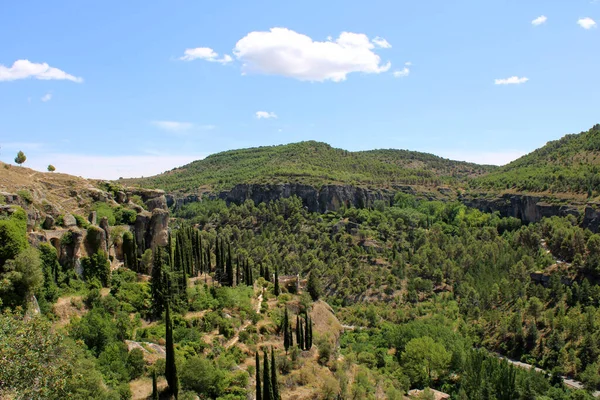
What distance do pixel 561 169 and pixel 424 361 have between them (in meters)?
111

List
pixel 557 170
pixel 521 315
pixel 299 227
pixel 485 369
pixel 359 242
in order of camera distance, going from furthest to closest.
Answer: pixel 557 170, pixel 299 227, pixel 359 242, pixel 521 315, pixel 485 369

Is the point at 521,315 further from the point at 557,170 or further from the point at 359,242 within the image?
the point at 557,170

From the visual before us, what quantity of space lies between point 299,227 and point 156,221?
78167mm

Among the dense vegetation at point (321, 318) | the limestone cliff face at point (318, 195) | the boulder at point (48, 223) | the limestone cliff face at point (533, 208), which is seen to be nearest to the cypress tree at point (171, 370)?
the dense vegetation at point (321, 318)

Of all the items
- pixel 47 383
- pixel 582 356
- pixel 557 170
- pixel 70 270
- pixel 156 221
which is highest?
pixel 557 170

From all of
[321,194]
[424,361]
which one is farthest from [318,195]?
[424,361]

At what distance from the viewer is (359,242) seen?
122000 millimetres

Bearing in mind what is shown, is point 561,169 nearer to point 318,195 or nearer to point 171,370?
point 318,195

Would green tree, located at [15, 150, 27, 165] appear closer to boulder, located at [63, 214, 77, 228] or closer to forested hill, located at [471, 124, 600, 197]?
boulder, located at [63, 214, 77, 228]

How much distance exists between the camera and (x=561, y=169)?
5704 inches

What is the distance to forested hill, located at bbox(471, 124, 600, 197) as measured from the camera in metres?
125

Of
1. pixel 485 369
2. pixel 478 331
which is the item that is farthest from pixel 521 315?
pixel 485 369

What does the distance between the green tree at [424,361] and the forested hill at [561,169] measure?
80.4 m

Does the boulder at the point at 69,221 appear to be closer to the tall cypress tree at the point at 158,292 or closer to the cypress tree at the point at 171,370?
Answer: the tall cypress tree at the point at 158,292
